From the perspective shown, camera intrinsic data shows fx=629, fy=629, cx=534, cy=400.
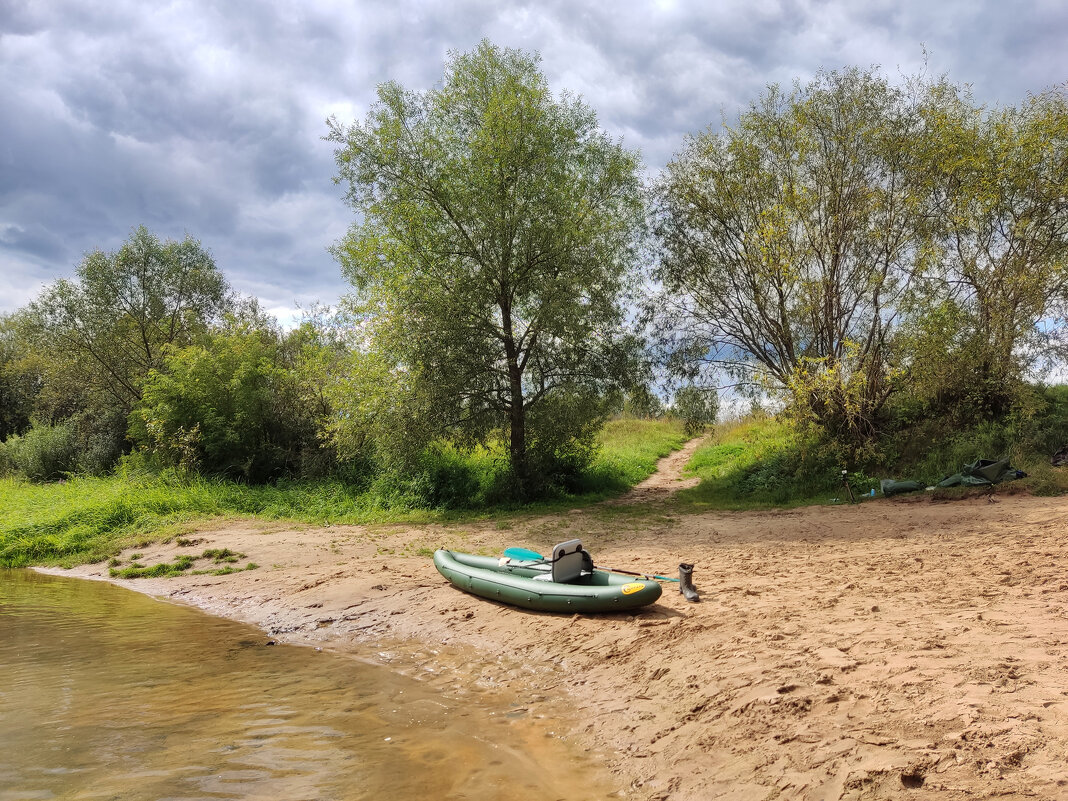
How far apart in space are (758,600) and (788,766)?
119 inches

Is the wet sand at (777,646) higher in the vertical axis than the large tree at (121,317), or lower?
lower

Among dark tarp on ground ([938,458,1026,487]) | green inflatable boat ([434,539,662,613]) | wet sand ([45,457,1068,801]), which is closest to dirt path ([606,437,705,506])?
wet sand ([45,457,1068,801])

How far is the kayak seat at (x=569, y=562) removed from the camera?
7.43m

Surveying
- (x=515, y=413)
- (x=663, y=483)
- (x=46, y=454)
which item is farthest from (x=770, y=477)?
(x=46, y=454)

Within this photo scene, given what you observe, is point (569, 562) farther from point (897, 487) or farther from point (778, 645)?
point (897, 487)

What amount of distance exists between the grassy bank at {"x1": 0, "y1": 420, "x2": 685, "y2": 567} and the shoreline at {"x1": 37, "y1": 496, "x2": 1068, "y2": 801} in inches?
175

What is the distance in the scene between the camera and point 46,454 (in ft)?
87.6

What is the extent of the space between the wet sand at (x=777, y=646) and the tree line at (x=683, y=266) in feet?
17.4

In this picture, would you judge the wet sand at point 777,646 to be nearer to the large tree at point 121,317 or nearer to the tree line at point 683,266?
the tree line at point 683,266

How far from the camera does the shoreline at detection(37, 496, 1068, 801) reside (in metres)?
3.57

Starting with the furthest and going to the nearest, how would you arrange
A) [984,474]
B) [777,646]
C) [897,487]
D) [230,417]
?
[230,417], [897,487], [984,474], [777,646]

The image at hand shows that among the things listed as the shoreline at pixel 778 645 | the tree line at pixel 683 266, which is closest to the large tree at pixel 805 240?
the tree line at pixel 683 266

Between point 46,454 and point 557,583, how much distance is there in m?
28.6

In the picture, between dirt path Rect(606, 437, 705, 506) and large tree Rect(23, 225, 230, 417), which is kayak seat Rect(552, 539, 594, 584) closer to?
dirt path Rect(606, 437, 705, 506)
